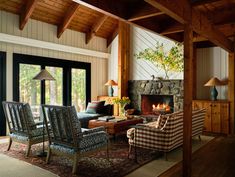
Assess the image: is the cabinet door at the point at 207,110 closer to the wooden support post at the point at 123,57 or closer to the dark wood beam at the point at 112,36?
the wooden support post at the point at 123,57

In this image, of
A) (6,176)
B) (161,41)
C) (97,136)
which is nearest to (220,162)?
(97,136)

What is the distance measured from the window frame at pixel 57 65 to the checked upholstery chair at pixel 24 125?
207 centimetres

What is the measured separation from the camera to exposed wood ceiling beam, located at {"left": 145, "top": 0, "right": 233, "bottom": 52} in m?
2.85

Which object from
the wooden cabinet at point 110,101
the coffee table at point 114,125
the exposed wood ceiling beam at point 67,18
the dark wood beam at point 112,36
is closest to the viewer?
the coffee table at point 114,125

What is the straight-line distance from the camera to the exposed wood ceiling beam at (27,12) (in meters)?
6.06

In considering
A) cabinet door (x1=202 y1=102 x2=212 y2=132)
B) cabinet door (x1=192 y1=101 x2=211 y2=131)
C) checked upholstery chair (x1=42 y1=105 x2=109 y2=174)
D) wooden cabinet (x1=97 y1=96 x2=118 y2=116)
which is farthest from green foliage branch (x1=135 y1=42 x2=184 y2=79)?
checked upholstery chair (x1=42 y1=105 x2=109 y2=174)

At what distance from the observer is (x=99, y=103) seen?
24.5 feet

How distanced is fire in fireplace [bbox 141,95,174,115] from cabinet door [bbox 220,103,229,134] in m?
1.72

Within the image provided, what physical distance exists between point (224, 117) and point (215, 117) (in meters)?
0.24

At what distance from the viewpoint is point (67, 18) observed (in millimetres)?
7230

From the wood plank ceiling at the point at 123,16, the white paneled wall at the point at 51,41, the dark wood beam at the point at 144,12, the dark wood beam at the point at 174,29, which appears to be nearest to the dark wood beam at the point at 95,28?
the wood plank ceiling at the point at 123,16

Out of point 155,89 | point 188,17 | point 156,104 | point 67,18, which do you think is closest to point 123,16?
point 188,17

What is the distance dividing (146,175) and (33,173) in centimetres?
175

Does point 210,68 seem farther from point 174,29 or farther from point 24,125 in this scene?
point 24,125
